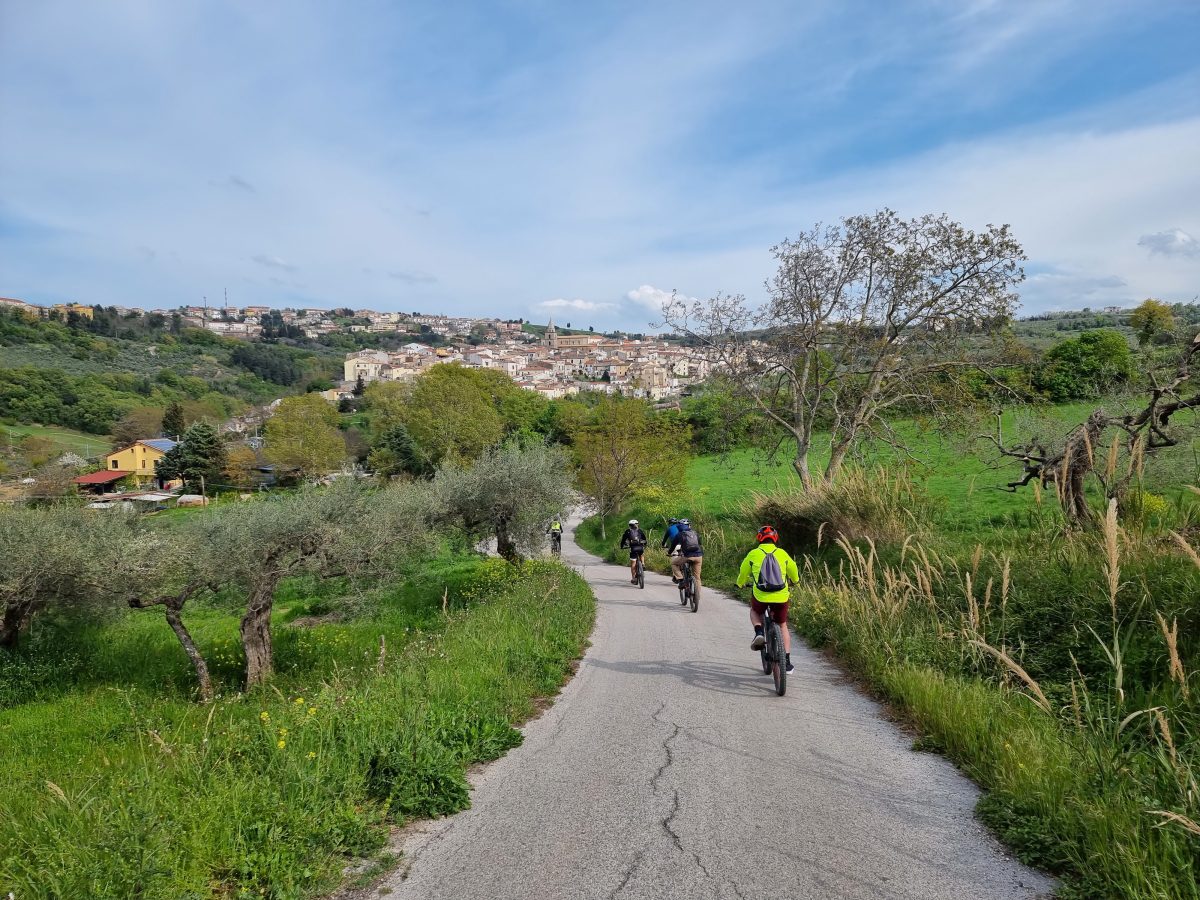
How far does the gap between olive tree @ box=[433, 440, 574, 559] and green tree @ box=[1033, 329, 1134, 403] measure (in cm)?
1302

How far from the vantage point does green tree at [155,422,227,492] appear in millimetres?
61469

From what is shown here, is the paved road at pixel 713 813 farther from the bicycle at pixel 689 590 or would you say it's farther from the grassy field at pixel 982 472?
the bicycle at pixel 689 590

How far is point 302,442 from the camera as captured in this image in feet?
192

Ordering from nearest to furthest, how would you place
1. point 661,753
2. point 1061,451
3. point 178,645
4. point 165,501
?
1. point 661,753
2. point 1061,451
3. point 178,645
4. point 165,501

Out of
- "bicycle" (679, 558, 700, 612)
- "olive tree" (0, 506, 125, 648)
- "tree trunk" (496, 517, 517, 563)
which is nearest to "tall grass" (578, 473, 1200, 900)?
"bicycle" (679, 558, 700, 612)

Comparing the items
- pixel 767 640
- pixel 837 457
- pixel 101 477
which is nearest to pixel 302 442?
pixel 101 477

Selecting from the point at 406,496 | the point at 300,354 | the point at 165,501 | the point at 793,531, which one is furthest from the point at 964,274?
the point at 300,354

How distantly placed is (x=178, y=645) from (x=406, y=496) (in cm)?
629

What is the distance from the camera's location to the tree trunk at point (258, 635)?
39.6 ft

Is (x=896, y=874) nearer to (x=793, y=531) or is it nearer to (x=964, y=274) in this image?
(x=793, y=531)

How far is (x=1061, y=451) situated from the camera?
31.5ft

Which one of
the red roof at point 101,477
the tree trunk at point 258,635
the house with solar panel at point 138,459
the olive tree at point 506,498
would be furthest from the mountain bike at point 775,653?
the house with solar panel at point 138,459

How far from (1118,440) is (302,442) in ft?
199

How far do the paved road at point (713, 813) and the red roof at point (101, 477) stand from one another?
247 ft
